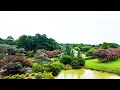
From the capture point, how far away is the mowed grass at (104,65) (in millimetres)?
5324

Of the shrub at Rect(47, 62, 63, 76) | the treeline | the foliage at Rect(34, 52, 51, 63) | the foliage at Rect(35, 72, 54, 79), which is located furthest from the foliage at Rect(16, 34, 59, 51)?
the foliage at Rect(35, 72, 54, 79)

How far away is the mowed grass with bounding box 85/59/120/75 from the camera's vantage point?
5324 millimetres

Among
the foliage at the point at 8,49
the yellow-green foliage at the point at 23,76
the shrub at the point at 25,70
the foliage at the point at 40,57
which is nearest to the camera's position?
the yellow-green foliage at the point at 23,76

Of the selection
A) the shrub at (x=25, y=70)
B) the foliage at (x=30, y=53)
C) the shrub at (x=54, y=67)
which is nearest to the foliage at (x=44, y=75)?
the shrub at (x=54, y=67)

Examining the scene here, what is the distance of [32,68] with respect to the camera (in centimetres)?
518

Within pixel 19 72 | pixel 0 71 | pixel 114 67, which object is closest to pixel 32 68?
pixel 19 72

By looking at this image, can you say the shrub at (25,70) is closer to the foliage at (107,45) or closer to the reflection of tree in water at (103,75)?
the reflection of tree in water at (103,75)

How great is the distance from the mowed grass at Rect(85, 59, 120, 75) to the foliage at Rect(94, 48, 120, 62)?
89mm

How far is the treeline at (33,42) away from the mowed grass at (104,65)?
0.79m

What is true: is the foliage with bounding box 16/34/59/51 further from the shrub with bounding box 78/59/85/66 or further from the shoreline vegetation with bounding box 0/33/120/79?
the shrub with bounding box 78/59/85/66
